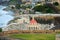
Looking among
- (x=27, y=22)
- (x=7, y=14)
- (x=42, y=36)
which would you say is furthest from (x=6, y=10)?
(x=42, y=36)

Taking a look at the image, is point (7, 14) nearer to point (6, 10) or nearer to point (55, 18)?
point (6, 10)

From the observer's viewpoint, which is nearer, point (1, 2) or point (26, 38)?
point (26, 38)

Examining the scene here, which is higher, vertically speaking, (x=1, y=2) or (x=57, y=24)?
(x=1, y=2)

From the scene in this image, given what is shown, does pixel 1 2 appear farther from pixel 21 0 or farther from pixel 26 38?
pixel 26 38

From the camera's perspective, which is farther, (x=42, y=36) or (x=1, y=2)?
(x=1, y=2)

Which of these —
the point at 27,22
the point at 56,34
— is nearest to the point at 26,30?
the point at 27,22

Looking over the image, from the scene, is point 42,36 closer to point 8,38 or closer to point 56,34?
point 56,34

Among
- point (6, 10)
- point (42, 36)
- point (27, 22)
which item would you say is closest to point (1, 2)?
point (6, 10)

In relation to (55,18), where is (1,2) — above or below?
above
